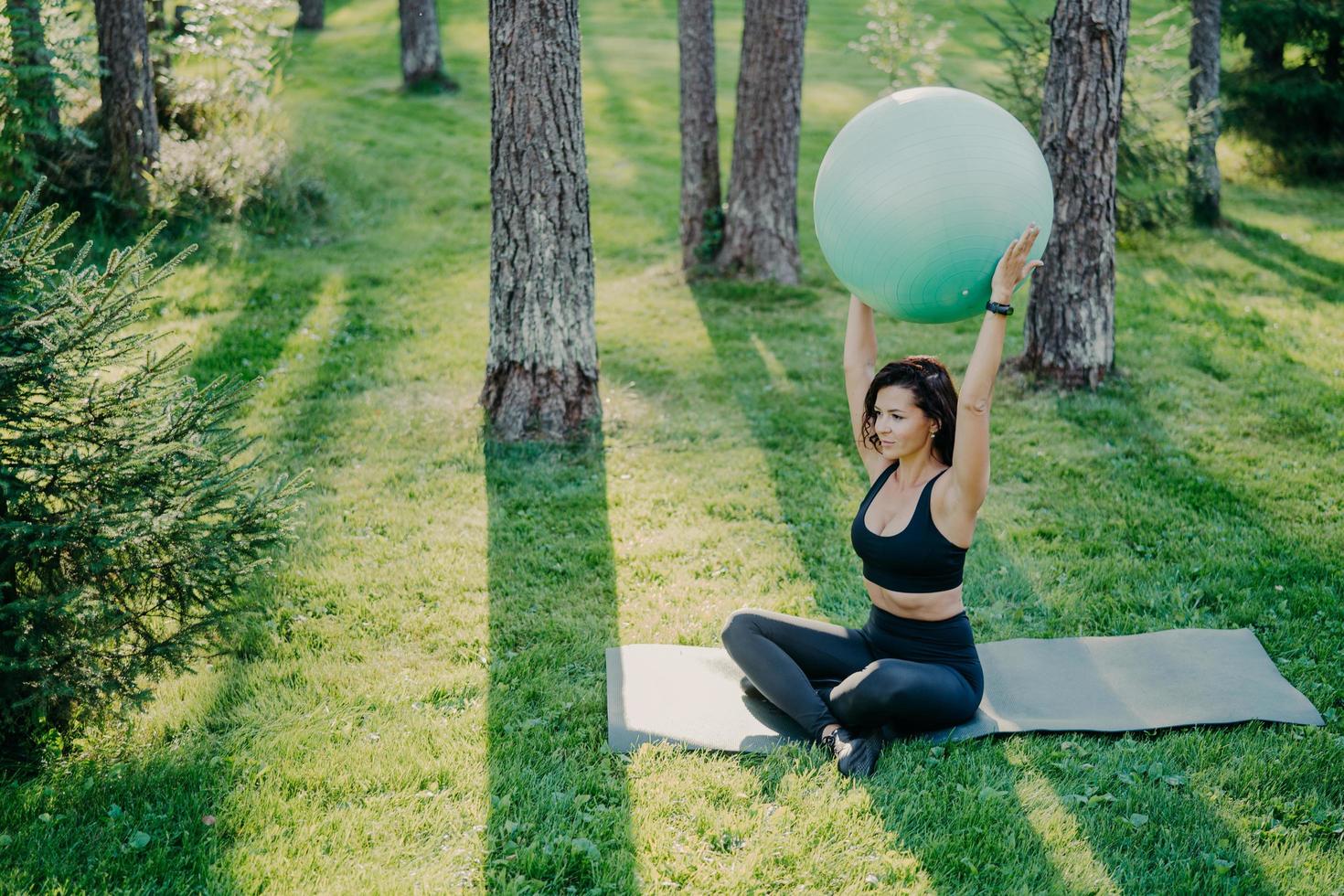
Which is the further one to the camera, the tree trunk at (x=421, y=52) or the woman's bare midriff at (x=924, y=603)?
the tree trunk at (x=421, y=52)

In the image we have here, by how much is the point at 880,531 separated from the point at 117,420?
2741 mm

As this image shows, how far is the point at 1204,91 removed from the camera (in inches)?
432

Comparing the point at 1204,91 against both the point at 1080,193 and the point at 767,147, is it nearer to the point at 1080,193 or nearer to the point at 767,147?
the point at 767,147

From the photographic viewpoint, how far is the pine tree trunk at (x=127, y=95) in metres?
8.88

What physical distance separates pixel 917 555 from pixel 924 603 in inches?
8.6

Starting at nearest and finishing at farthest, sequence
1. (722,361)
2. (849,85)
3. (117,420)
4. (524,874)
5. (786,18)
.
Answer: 1. (524,874)
2. (117,420)
3. (722,361)
4. (786,18)
5. (849,85)

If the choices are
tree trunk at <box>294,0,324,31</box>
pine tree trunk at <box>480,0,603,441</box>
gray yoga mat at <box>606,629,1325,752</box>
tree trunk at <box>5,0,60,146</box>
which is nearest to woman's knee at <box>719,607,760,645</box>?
gray yoga mat at <box>606,629,1325,752</box>

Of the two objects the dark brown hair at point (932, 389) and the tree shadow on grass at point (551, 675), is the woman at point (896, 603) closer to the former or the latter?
the dark brown hair at point (932, 389)

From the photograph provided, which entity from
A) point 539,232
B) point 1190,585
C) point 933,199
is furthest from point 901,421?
point 539,232

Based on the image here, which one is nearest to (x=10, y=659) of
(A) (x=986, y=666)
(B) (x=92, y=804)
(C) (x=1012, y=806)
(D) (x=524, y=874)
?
(B) (x=92, y=804)

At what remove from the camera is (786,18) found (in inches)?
342

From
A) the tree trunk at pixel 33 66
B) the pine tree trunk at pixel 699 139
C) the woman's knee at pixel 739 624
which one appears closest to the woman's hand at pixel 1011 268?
the woman's knee at pixel 739 624

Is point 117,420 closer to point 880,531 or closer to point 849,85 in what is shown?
point 880,531

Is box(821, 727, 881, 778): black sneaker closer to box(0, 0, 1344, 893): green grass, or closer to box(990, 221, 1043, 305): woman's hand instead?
box(0, 0, 1344, 893): green grass
